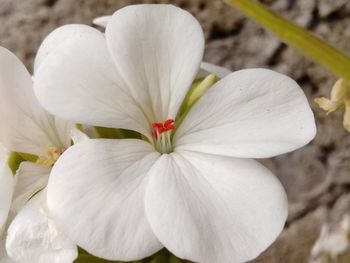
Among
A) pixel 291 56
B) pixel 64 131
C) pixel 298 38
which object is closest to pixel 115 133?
pixel 64 131

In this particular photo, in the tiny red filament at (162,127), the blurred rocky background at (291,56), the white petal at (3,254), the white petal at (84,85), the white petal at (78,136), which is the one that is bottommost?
the blurred rocky background at (291,56)

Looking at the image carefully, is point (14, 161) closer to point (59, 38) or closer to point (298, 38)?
point (59, 38)

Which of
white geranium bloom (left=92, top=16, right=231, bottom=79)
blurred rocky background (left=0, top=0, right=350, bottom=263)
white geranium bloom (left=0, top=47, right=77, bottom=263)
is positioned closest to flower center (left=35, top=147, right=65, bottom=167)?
white geranium bloom (left=0, top=47, right=77, bottom=263)

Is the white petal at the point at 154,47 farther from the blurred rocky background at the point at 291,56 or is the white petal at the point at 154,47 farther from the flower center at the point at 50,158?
the blurred rocky background at the point at 291,56

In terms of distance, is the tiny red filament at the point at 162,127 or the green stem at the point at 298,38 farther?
the tiny red filament at the point at 162,127

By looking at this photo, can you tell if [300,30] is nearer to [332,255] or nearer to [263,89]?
[263,89]

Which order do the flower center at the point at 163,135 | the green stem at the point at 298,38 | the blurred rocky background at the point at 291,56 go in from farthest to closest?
the blurred rocky background at the point at 291,56, the flower center at the point at 163,135, the green stem at the point at 298,38

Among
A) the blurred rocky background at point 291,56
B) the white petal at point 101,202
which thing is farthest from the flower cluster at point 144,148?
the blurred rocky background at point 291,56

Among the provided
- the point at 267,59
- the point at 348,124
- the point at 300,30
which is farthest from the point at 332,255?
the point at 267,59
